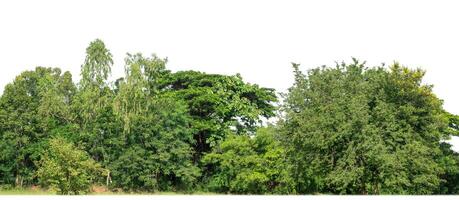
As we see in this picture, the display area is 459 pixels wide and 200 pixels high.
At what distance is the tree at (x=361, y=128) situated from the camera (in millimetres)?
27609

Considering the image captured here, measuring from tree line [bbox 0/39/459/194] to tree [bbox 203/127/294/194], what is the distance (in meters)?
0.12

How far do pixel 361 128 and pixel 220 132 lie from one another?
2531 cm

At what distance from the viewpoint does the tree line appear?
2872 centimetres

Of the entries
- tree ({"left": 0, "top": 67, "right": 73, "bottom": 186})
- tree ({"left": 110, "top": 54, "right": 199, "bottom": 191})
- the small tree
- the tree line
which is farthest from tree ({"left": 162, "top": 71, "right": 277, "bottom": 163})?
the small tree

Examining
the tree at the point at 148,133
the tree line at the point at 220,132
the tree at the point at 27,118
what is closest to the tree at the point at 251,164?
the tree line at the point at 220,132

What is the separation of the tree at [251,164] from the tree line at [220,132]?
4.5 inches

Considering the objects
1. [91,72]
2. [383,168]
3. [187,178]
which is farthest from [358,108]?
[91,72]

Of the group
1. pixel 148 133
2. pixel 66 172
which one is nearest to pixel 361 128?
pixel 66 172

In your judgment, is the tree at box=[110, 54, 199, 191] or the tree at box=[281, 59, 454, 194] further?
the tree at box=[110, 54, 199, 191]

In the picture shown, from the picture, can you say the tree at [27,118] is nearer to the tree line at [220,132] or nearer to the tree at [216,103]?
the tree line at [220,132]

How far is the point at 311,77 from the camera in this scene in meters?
30.4

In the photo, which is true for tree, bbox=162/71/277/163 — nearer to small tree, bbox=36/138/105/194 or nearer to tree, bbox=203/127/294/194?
tree, bbox=203/127/294/194

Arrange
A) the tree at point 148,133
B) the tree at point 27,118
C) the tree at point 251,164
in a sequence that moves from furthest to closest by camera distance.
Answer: the tree at point 27,118 → the tree at point 148,133 → the tree at point 251,164

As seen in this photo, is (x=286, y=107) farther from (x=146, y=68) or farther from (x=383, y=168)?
(x=146, y=68)
